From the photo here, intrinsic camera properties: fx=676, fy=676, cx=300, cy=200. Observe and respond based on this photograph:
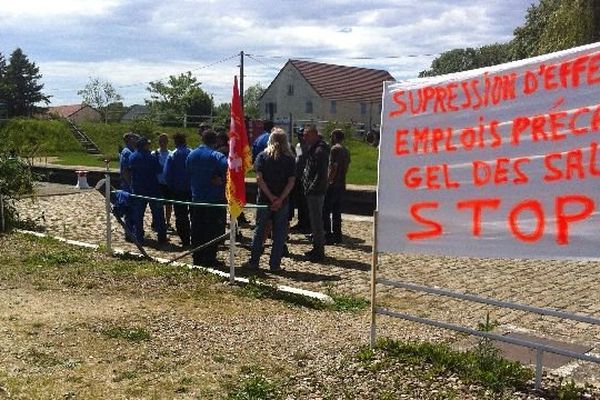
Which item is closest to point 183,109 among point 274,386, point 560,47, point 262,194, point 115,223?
point 560,47

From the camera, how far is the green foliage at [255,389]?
4.72m

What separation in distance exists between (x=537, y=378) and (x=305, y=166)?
6.58 meters

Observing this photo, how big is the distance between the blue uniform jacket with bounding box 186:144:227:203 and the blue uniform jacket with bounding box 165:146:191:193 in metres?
1.48

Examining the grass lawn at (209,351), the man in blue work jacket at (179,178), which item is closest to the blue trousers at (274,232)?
the grass lawn at (209,351)

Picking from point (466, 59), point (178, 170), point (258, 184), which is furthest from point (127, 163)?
point (466, 59)

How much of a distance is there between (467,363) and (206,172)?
550 centimetres

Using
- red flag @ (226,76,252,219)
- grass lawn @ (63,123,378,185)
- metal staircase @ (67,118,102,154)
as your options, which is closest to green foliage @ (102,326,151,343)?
red flag @ (226,76,252,219)

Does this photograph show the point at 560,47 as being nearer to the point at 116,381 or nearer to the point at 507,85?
the point at 507,85

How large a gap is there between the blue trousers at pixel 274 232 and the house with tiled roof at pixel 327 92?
203 feet

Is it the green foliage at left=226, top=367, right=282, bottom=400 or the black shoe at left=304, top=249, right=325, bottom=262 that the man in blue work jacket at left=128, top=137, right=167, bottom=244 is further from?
the green foliage at left=226, top=367, right=282, bottom=400

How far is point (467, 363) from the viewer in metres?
5.05

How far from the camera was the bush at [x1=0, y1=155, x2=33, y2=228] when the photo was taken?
13.0m

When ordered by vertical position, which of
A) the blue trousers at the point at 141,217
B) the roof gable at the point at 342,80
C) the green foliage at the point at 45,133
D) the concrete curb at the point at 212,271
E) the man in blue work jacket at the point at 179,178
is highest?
the roof gable at the point at 342,80

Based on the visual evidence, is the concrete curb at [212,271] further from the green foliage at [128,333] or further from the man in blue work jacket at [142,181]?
the green foliage at [128,333]
